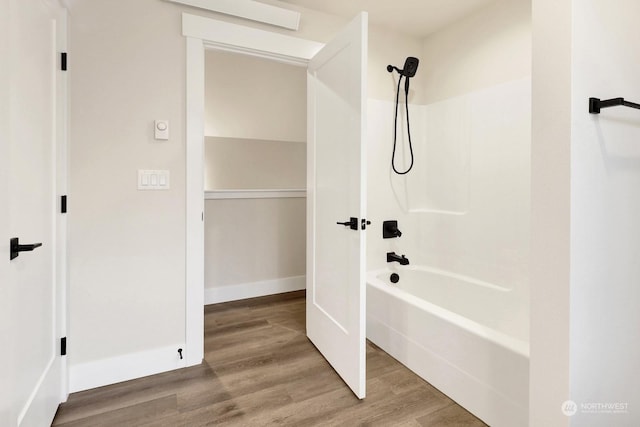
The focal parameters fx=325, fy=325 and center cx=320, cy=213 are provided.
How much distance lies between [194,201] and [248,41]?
3.58 feet

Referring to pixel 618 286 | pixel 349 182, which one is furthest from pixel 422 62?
pixel 618 286

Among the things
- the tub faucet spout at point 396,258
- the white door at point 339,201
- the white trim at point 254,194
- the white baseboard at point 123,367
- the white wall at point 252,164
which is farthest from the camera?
the white wall at point 252,164

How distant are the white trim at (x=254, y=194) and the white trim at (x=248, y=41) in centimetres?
143

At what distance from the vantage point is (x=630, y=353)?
118 cm

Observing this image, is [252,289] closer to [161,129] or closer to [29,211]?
[161,129]

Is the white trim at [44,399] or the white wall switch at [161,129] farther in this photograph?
the white wall switch at [161,129]

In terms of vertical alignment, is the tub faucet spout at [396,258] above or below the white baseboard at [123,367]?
above

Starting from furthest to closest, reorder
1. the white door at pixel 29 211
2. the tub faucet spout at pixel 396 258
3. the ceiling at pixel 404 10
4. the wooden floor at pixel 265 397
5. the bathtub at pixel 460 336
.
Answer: the tub faucet spout at pixel 396 258 → the ceiling at pixel 404 10 → the wooden floor at pixel 265 397 → the bathtub at pixel 460 336 → the white door at pixel 29 211

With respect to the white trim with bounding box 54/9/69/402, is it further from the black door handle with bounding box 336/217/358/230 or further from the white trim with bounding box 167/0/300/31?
the black door handle with bounding box 336/217/358/230

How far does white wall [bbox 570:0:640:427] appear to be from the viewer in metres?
0.99

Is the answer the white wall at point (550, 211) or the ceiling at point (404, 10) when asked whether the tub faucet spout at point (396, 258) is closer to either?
the white wall at point (550, 211)

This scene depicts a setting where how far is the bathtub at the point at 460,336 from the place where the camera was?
4.72 feet

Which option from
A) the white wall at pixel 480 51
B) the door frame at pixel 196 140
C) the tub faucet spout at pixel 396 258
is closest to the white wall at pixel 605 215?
the white wall at pixel 480 51

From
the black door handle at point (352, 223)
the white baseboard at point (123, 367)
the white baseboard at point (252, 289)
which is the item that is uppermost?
the black door handle at point (352, 223)
